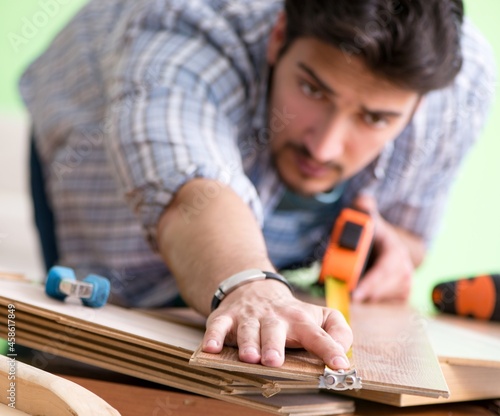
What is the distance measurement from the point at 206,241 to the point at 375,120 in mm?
494

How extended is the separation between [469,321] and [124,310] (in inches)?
23.6

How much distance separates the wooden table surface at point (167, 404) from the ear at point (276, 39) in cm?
68

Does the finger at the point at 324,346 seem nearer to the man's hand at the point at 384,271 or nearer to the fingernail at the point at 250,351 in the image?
the fingernail at the point at 250,351

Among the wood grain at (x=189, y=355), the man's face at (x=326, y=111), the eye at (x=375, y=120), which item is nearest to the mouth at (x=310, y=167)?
the man's face at (x=326, y=111)

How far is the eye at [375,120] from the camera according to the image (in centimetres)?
117

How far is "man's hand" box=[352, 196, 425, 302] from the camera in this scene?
3.97 feet

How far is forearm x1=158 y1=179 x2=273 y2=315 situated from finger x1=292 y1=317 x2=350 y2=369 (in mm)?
154

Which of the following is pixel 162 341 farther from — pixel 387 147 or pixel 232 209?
pixel 387 147

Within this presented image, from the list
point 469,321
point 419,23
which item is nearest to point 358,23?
point 419,23

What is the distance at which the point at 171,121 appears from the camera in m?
1.00

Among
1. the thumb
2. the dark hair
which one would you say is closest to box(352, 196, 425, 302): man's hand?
the thumb

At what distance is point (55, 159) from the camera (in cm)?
144

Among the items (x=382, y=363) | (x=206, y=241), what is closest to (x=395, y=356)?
(x=382, y=363)

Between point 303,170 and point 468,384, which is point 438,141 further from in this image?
point 468,384
